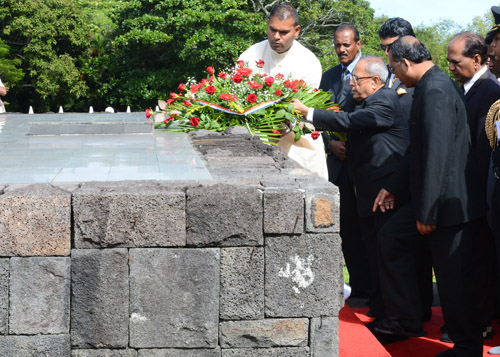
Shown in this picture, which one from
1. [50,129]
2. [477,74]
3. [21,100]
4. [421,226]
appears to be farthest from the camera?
[21,100]

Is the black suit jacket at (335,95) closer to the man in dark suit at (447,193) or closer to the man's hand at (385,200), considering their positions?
the man's hand at (385,200)

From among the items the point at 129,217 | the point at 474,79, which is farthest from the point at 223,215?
the point at 474,79

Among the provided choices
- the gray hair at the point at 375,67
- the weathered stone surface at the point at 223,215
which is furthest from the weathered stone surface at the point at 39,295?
the gray hair at the point at 375,67

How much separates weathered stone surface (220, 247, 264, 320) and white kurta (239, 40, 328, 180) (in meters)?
2.72

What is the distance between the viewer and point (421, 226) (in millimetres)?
4281

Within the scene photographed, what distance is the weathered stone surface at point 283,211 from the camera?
10.4 ft

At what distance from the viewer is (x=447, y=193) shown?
4.24 metres

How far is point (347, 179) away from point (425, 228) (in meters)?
1.51

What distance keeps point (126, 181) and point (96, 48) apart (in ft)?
73.1

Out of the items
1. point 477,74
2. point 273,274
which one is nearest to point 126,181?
point 273,274

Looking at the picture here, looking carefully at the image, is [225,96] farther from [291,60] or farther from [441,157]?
[441,157]

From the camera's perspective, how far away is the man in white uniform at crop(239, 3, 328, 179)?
5.85 meters

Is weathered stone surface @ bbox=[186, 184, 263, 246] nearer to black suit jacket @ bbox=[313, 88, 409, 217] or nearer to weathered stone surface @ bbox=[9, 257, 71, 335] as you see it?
weathered stone surface @ bbox=[9, 257, 71, 335]

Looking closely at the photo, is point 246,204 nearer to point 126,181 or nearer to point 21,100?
point 126,181
